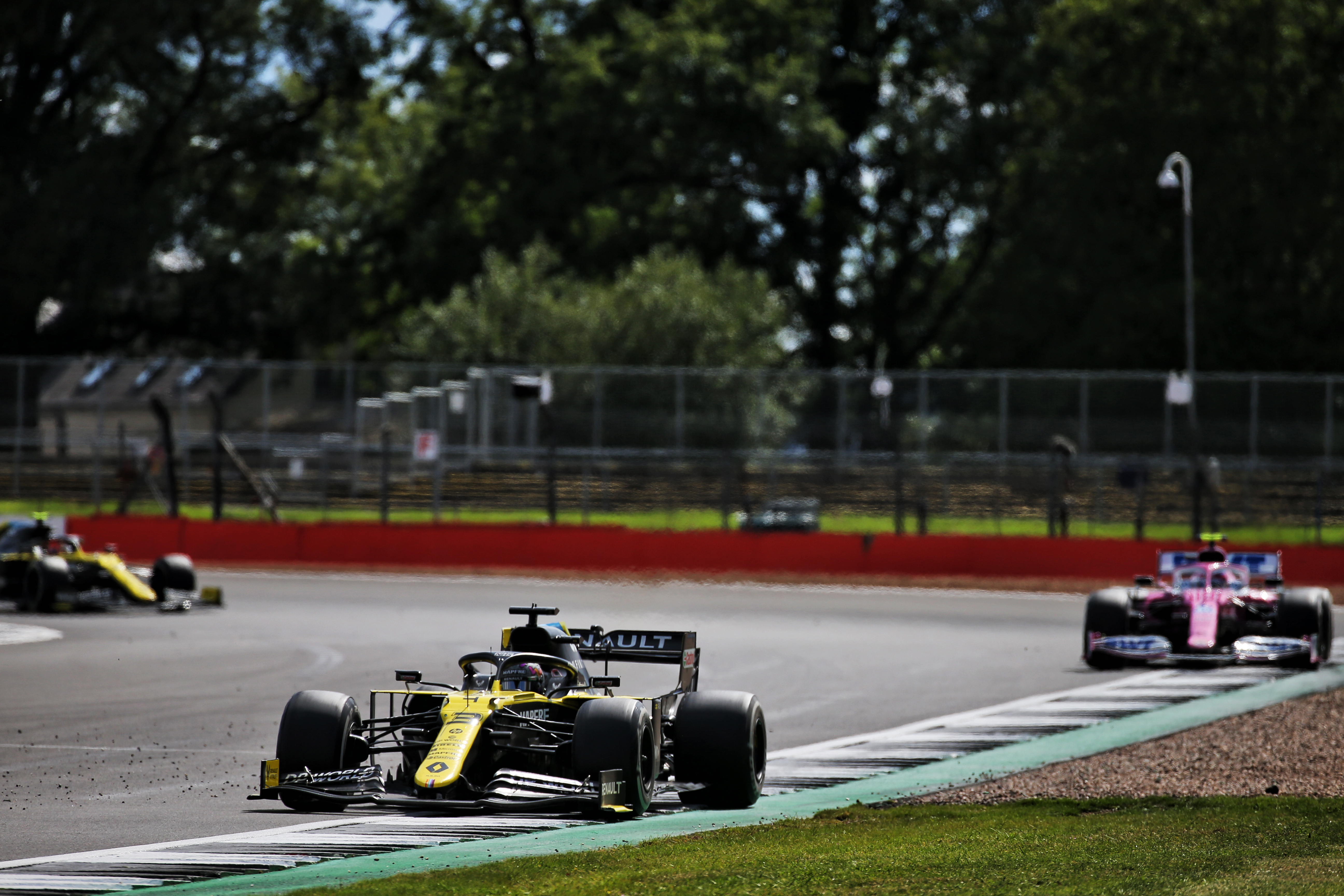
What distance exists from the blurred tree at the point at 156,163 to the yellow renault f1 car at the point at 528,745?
4485cm

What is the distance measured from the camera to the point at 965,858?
26.2 ft

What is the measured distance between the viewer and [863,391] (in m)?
34.8

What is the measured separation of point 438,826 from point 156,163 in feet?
168

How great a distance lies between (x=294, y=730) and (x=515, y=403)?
86.7ft

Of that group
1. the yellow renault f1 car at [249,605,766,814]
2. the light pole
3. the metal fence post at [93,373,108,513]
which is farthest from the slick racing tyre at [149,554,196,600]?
the light pole

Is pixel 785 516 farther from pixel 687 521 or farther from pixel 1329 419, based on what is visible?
pixel 1329 419

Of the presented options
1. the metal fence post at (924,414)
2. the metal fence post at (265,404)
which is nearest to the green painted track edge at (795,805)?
the metal fence post at (924,414)

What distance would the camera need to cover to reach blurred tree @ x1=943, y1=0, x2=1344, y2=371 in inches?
1811

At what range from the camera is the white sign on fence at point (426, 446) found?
33.4 m

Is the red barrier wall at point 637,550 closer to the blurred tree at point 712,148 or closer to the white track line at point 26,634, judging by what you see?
the white track line at point 26,634

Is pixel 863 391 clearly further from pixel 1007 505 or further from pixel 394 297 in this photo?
pixel 394 297

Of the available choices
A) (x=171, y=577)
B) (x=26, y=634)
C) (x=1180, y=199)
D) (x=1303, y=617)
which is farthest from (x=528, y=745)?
(x=1180, y=199)

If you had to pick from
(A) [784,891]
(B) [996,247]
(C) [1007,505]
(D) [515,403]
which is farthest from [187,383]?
(A) [784,891]

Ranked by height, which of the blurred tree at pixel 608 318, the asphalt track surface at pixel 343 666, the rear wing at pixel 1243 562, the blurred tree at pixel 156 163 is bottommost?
the asphalt track surface at pixel 343 666
